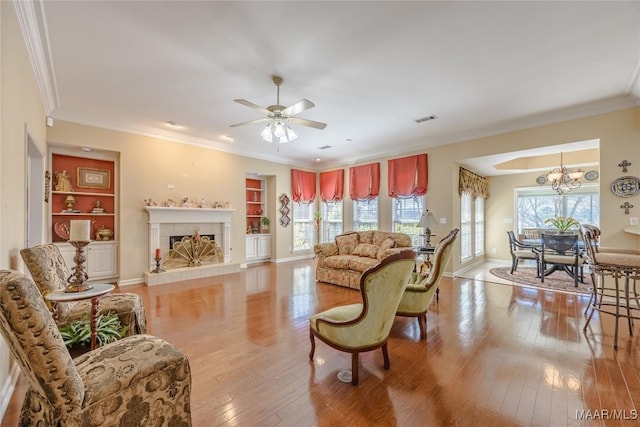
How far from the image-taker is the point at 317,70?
10.5 ft

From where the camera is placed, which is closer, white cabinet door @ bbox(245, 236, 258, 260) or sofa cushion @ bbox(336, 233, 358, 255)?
sofa cushion @ bbox(336, 233, 358, 255)

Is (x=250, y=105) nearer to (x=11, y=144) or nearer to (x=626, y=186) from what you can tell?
(x=11, y=144)

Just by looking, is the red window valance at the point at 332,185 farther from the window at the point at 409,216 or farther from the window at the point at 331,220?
the window at the point at 409,216

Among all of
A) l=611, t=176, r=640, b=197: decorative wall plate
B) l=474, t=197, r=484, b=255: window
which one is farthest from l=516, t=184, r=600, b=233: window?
l=611, t=176, r=640, b=197: decorative wall plate

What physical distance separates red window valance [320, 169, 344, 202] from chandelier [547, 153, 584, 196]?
495 centimetres

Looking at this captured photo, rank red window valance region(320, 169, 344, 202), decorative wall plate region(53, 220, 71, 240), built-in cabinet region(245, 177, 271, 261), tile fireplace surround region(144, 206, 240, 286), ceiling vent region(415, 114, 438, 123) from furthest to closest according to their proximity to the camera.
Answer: red window valance region(320, 169, 344, 202)
built-in cabinet region(245, 177, 271, 261)
tile fireplace surround region(144, 206, 240, 286)
decorative wall plate region(53, 220, 71, 240)
ceiling vent region(415, 114, 438, 123)

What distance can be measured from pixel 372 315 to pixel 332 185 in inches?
248

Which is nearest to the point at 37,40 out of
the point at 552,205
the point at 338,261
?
the point at 338,261

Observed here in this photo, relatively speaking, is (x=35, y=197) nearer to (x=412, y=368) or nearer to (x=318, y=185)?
(x=412, y=368)

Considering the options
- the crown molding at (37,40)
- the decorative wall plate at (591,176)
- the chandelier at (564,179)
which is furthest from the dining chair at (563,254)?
the crown molding at (37,40)

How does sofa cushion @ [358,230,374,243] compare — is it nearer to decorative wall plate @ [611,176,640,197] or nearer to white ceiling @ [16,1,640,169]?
white ceiling @ [16,1,640,169]

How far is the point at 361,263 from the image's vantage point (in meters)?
4.83

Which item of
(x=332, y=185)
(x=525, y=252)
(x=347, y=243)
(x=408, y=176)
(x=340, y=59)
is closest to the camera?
(x=340, y=59)

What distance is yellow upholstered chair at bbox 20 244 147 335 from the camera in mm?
2260
